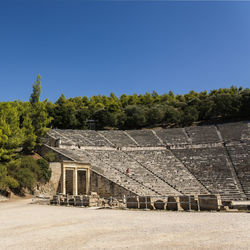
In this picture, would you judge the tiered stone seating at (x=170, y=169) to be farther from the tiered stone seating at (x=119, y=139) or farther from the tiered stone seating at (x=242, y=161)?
the tiered stone seating at (x=242, y=161)

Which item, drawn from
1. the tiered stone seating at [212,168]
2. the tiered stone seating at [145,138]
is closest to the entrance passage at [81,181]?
the tiered stone seating at [212,168]

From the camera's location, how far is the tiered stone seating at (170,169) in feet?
92.3

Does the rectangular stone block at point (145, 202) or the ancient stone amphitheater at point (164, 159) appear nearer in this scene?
the rectangular stone block at point (145, 202)

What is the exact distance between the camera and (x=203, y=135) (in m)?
43.3

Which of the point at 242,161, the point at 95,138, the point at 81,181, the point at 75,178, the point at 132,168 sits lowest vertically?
the point at 81,181

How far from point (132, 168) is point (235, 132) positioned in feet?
61.2

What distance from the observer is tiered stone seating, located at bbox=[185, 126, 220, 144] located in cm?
4047

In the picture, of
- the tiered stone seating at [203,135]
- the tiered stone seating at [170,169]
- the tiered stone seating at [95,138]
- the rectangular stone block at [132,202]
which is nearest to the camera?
the rectangular stone block at [132,202]

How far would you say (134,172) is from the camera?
31172 millimetres

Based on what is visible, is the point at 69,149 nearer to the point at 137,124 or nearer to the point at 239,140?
the point at 239,140

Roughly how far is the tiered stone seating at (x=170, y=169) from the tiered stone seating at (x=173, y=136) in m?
3.92

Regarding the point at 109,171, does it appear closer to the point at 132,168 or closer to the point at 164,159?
the point at 132,168

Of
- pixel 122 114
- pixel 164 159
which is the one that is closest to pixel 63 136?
pixel 164 159

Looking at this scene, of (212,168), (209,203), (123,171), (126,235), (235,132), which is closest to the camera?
(126,235)
